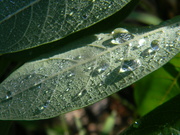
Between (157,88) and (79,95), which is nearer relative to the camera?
(79,95)

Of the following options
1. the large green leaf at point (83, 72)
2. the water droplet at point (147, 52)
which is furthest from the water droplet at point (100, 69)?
the water droplet at point (147, 52)

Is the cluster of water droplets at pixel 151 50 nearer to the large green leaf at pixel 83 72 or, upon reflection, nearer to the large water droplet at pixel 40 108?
the large green leaf at pixel 83 72

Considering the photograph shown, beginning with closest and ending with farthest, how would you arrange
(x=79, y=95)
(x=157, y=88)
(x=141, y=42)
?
1. (x=79, y=95)
2. (x=141, y=42)
3. (x=157, y=88)

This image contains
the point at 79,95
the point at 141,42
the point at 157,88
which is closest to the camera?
the point at 79,95

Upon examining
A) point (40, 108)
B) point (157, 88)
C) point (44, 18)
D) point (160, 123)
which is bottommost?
point (157, 88)

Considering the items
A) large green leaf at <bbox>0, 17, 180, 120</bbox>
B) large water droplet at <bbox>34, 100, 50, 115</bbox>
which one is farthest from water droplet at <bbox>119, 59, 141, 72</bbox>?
large water droplet at <bbox>34, 100, 50, 115</bbox>

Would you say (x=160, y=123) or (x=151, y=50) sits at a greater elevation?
(x=151, y=50)

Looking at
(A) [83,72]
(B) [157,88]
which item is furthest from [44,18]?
(B) [157,88]

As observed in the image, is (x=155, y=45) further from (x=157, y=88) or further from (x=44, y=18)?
(x=157, y=88)
